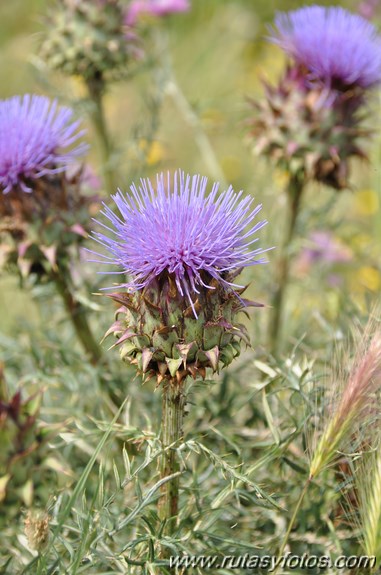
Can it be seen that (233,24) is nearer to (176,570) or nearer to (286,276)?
(286,276)

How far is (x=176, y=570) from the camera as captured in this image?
1.53m

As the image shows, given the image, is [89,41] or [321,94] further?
[89,41]

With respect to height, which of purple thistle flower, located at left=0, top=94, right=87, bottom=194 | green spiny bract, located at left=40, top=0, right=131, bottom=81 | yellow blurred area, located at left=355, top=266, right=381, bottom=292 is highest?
green spiny bract, located at left=40, top=0, right=131, bottom=81

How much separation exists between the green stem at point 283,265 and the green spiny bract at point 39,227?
2.96 feet

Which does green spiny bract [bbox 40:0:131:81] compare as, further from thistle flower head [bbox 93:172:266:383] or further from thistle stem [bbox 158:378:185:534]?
thistle stem [bbox 158:378:185:534]

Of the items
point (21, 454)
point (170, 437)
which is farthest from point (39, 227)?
point (170, 437)

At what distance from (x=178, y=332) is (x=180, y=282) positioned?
4.3 inches

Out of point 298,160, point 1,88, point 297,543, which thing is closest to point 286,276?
point 298,160

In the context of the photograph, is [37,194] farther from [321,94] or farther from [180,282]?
[321,94]

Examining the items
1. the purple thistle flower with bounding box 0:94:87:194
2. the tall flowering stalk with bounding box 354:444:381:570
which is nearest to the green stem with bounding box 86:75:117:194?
the purple thistle flower with bounding box 0:94:87:194

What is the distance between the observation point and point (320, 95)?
2354 mm

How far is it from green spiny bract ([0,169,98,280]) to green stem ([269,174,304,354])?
2.96 ft

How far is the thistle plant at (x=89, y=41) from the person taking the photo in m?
2.67

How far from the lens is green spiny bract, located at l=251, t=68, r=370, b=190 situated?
236 centimetres
